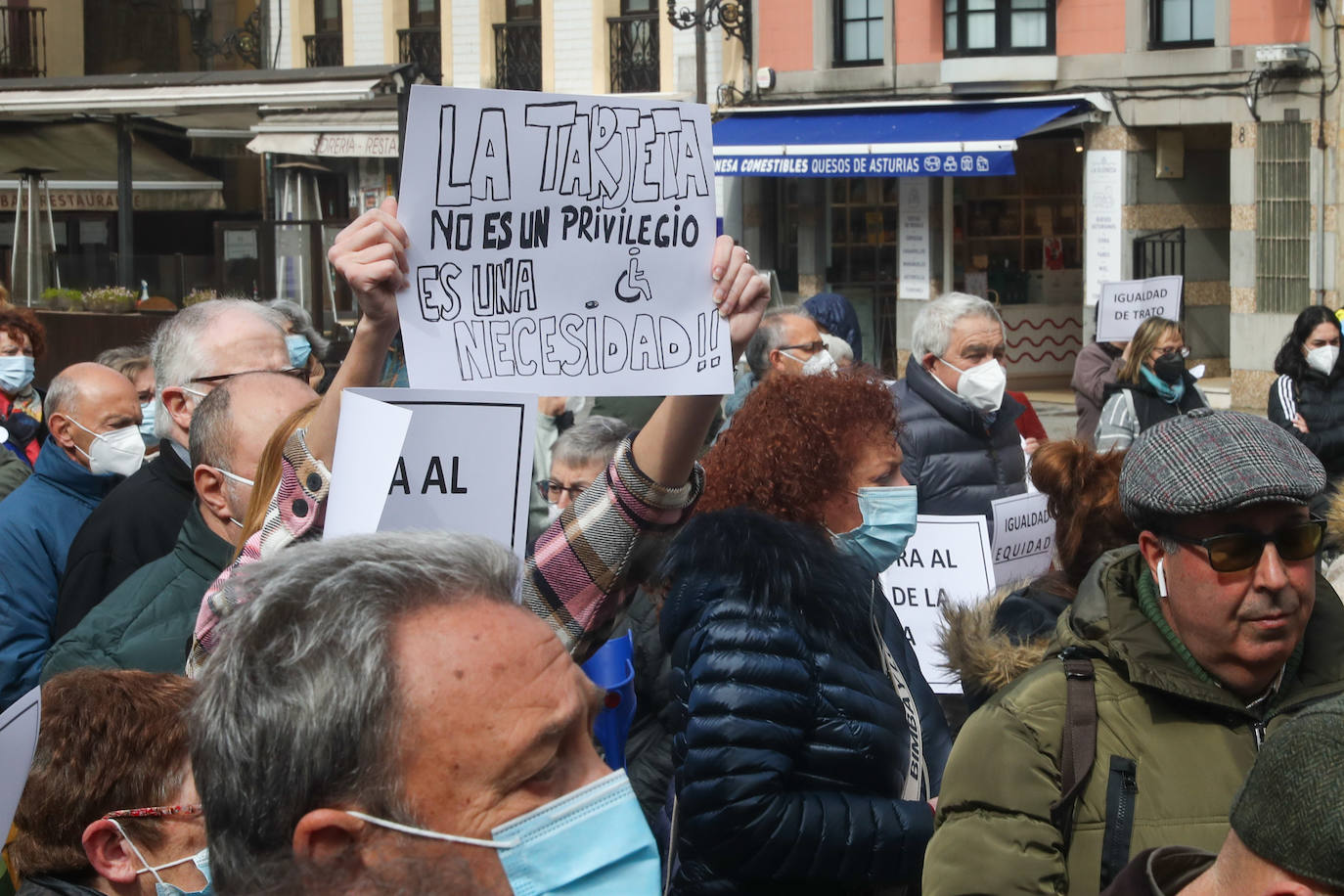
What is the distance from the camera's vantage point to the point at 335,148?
18.9 metres

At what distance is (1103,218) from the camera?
18.9 metres

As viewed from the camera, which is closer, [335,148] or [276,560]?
[276,560]

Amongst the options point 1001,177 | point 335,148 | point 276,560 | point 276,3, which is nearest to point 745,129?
point 1001,177

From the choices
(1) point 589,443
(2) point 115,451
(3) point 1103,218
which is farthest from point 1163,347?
(3) point 1103,218

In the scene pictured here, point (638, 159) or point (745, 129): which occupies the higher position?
point (745, 129)

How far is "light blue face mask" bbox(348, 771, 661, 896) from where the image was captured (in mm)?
1700

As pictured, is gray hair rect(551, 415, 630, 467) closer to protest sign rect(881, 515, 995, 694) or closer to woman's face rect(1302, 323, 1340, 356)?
protest sign rect(881, 515, 995, 694)

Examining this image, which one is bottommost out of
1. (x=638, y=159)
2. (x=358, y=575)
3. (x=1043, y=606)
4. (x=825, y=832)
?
(x=825, y=832)

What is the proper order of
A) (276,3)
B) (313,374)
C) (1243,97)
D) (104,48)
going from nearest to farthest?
(313,374) < (1243,97) < (276,3) < (104,48)

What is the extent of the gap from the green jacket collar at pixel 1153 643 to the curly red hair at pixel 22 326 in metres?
5.75

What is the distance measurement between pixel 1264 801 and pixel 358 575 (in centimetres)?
107

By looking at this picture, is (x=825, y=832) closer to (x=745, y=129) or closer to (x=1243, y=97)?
(x=1243, y=97)

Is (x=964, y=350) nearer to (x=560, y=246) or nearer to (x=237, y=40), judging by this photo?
(x=560, y=246)

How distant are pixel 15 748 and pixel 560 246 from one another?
126 cm
